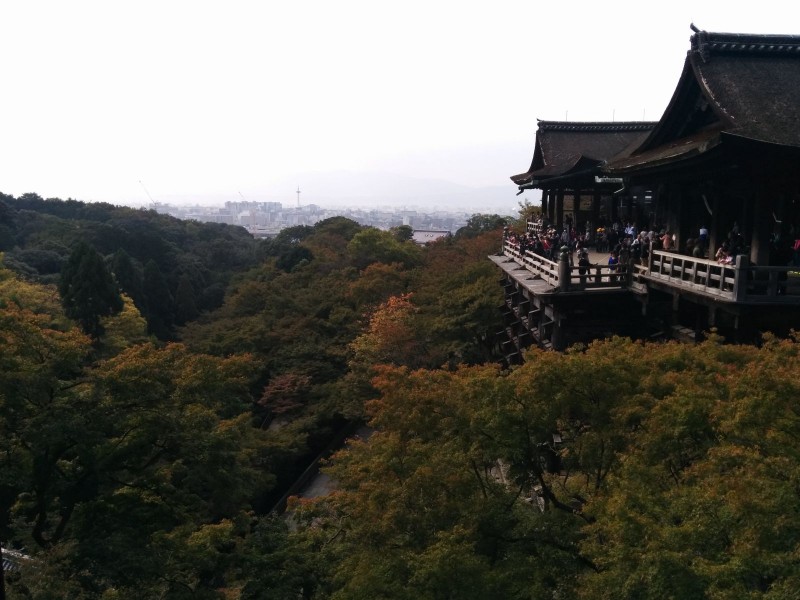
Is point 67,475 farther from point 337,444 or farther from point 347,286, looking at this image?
point 347,286

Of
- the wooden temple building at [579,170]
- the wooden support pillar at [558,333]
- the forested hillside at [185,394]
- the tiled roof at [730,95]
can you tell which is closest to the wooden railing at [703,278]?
the wooden support pillar at [558,333]

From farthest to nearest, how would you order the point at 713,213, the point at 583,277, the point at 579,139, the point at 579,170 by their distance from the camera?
the point at 579,139 < the point at 579,170 < the point at 583,277 < the point at 713,213

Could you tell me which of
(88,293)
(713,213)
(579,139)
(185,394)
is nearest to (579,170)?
(579,139)

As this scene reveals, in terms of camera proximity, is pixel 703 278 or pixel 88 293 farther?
pixel 88 293

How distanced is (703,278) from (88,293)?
29078mm

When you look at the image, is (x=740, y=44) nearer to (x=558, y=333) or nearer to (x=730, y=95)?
(x=730, y=95)

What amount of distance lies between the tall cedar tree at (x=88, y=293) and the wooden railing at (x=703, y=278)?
937 inches

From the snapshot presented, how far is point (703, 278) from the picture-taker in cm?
1136

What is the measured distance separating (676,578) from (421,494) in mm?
4121

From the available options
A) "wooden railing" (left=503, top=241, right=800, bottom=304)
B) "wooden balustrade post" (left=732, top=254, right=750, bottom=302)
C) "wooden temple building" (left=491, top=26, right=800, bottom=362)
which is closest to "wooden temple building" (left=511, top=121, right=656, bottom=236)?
"wooden temple building" (left=491, top=26, right=800, bottom=362)

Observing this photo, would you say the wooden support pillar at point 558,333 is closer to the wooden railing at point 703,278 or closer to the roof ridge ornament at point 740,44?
the wooden railing at point 703,278

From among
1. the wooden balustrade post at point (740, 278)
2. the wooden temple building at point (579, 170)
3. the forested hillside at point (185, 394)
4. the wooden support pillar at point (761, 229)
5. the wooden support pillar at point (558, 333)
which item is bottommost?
the forested hillside at point (185, 394)

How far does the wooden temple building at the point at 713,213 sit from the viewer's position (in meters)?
10.4

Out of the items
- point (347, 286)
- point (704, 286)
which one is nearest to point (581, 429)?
point (704, 286)
